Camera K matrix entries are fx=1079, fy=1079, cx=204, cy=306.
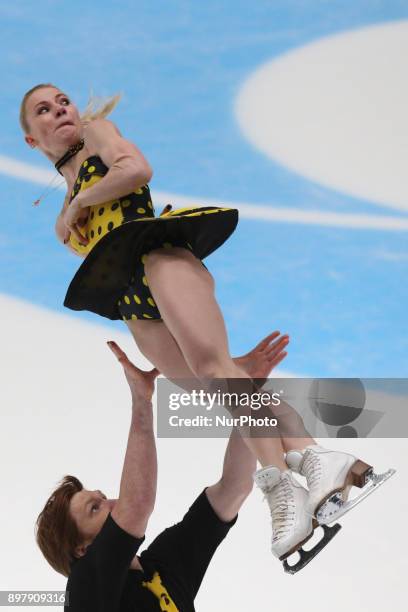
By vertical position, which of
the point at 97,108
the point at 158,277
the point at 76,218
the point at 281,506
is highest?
the point at 97,108

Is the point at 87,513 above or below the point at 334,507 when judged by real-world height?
above

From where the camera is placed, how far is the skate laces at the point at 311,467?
2713 millimetres

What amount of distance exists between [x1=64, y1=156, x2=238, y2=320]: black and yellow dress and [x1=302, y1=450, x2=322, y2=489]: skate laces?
2.22 ft

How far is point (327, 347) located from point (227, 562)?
1.72 m

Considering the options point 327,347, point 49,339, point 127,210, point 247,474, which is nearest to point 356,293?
point 327,347

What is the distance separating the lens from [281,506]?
8.95 feet

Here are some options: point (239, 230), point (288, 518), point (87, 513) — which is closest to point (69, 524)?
point (87, 513)

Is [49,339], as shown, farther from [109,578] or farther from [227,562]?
[109,578]

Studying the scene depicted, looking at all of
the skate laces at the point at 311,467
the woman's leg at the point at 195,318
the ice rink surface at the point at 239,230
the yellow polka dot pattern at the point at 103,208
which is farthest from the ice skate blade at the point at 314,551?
the ice rink surface at the point at 239,230

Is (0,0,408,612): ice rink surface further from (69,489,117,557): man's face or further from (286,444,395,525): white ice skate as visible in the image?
(286,444,395,525): white ice skate

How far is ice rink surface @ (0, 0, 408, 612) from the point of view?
4.70 metres

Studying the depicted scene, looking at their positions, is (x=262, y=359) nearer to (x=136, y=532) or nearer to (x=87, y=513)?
(x=136, y=532)

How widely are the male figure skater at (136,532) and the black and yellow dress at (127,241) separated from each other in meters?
0.16

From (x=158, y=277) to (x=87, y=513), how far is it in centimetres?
107
